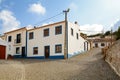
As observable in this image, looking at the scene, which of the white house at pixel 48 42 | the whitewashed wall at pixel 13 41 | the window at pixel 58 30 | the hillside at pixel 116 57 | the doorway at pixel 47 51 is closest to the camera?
the hillside at pixel 116 57

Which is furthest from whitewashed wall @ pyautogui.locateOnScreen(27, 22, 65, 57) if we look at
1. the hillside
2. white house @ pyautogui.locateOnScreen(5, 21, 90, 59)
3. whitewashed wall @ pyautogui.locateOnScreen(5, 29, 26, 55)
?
the hillside

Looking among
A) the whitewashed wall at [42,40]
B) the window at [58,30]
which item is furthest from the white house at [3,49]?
the window at [58,30]

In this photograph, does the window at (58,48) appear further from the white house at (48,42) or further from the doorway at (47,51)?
the doorway at (47,51)

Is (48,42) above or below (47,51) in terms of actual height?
above

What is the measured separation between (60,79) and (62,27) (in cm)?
1817

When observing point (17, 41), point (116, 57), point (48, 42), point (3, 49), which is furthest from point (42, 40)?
point (116, 57)

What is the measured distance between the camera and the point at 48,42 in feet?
101

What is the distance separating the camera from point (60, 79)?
11.3m

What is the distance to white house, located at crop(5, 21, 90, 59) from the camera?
28734 mm

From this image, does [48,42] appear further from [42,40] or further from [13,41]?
[13,41]

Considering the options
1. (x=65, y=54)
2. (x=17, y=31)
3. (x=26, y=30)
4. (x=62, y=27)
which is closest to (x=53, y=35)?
(x=62, y=27)

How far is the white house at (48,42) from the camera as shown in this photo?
28734mm

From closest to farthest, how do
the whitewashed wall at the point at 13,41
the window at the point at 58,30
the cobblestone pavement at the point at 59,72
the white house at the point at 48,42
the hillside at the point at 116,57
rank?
the cobblestone pavement at the point at 59,72, the hillside at the point at 116,57, the white house at the point at 48,42, the window at the point at 58,30, the whitewashed wall at the point at 13,41

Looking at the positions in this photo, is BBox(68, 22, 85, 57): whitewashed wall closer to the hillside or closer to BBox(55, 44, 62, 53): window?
BBox(55, 44, 62, 53): window
